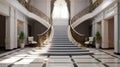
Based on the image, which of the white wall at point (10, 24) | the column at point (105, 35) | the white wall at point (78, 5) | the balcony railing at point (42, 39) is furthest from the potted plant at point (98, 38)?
the white wall at point (78, 5)

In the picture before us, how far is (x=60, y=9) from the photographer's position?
24.7 m

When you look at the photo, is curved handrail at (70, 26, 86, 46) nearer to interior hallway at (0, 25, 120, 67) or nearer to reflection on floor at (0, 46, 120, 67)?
interior hallway at (0, 25, 120, 67)

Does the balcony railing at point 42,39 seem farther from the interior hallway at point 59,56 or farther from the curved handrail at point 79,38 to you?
the curved handrail at point 79,38

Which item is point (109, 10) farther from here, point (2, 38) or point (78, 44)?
point (2, 38)

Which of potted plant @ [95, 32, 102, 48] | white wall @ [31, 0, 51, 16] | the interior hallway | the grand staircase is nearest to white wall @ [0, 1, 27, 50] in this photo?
the interior hallway

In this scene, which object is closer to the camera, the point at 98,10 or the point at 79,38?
the point at 79,38

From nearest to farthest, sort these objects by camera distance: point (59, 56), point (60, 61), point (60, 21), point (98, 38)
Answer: point (60, 61), point (59, 56), point (98, 38), point (60, 21)

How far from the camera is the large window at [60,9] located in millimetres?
24672

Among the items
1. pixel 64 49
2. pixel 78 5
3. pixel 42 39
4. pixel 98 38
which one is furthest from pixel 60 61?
pixel 78 5

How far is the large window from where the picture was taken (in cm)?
2467

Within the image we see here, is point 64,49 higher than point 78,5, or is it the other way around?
point 78,5

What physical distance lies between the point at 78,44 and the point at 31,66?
23.3 feet

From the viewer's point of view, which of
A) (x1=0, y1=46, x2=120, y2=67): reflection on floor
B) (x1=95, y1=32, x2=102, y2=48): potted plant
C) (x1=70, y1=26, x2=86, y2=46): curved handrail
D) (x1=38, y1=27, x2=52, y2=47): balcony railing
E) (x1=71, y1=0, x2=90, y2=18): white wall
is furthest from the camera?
(x1=71, y1=0, x2=90, y2=18): white wall

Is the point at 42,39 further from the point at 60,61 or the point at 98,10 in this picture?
the point at 60,61
